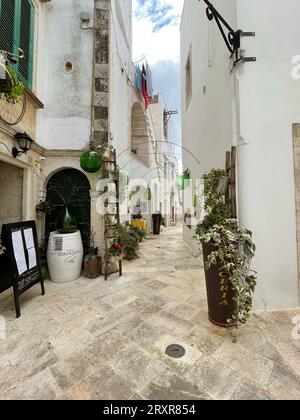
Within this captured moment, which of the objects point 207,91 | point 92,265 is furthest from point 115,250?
point 207,91

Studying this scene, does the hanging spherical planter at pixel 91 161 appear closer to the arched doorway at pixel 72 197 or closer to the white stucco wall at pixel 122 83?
the arched doorway at pixel 72 197

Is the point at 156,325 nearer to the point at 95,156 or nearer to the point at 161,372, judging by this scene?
the point at 161,372

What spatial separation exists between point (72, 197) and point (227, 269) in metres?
3.25

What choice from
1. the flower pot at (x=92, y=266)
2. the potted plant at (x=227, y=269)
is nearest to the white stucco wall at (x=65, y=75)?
the flower pot at (x=92, y=266)

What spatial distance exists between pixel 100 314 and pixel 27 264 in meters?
1.21

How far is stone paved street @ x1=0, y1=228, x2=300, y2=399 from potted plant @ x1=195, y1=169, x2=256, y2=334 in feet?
0.74

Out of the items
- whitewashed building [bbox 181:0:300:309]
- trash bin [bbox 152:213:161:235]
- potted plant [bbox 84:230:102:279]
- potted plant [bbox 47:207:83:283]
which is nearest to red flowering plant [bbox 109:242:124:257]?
potted plant [bbox 84:230:102:279]

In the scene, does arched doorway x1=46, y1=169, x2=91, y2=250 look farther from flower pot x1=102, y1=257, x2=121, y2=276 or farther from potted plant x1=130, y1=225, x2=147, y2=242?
potted plant x1=130, y1=225, x2=147, y2=242

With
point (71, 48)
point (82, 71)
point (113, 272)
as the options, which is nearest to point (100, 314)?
point (113, 272)

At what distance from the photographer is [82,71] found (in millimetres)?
3932

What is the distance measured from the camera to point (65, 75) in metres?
3.91

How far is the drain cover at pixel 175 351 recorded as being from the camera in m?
1.70

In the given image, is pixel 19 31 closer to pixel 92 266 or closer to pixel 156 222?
pixel 92 266

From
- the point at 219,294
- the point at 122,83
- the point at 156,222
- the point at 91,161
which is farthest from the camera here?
the point at 156,222
